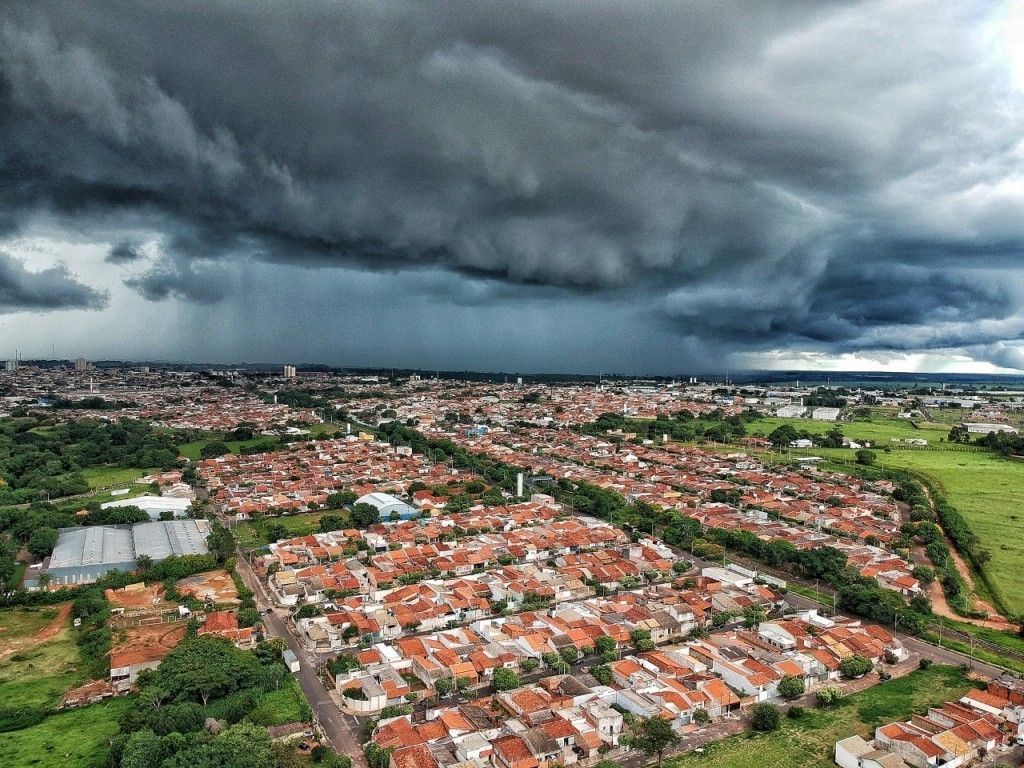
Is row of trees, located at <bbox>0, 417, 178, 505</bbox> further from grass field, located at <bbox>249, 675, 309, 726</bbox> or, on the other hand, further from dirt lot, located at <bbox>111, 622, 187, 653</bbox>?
grass field, located at <bbox>249, 675, 309, 726</bbox>

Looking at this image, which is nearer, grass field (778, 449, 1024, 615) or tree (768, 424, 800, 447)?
grass field (778, 449, 1024, 615)

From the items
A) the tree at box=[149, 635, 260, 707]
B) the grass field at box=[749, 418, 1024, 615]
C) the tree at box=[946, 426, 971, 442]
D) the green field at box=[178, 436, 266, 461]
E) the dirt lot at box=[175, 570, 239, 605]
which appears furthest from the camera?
the tree at box=[946, 426, 971, 442]

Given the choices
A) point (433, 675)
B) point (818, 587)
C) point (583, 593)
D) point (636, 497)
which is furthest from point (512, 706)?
point (636, 497)

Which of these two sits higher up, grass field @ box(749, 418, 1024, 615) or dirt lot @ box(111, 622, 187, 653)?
grass field @ box(749, 418, 1024, 615)

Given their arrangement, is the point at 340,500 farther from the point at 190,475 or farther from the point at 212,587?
the point at 190,475

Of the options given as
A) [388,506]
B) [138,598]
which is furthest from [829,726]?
[388,506]

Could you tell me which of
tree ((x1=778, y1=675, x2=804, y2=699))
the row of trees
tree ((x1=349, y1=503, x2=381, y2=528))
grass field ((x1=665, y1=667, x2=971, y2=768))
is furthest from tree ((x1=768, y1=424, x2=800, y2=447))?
the row of trees
